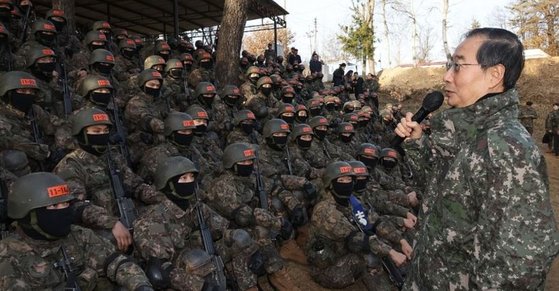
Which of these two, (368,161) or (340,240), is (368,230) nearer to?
(340,240)

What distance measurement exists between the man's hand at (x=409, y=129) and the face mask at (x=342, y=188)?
10.0 ft

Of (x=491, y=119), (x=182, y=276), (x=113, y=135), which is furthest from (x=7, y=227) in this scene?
(x=491, y=119)

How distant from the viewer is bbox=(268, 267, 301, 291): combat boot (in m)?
5.46

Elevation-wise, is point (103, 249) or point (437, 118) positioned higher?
point (437, 118)

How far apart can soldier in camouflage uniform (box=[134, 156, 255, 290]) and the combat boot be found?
0.60 meters

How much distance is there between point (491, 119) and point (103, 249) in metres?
3.28

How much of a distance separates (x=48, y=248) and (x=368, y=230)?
3598 millimetres

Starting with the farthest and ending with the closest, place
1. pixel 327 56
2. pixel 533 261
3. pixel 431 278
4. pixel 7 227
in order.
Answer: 1. pixel 327 56
2. pixel 7 227
3. pixel 431 278
4. pixel 533 261

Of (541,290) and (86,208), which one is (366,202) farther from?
(541,290)

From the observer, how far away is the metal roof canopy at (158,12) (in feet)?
54.0

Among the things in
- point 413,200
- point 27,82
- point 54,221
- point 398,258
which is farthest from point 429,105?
point 27,82

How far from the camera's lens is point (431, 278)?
218 centimetres

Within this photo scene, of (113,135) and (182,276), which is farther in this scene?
(113,135)

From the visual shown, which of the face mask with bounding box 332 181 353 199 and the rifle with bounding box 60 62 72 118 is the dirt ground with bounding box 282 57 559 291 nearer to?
the face mask with bounding box 332 181 353 199
